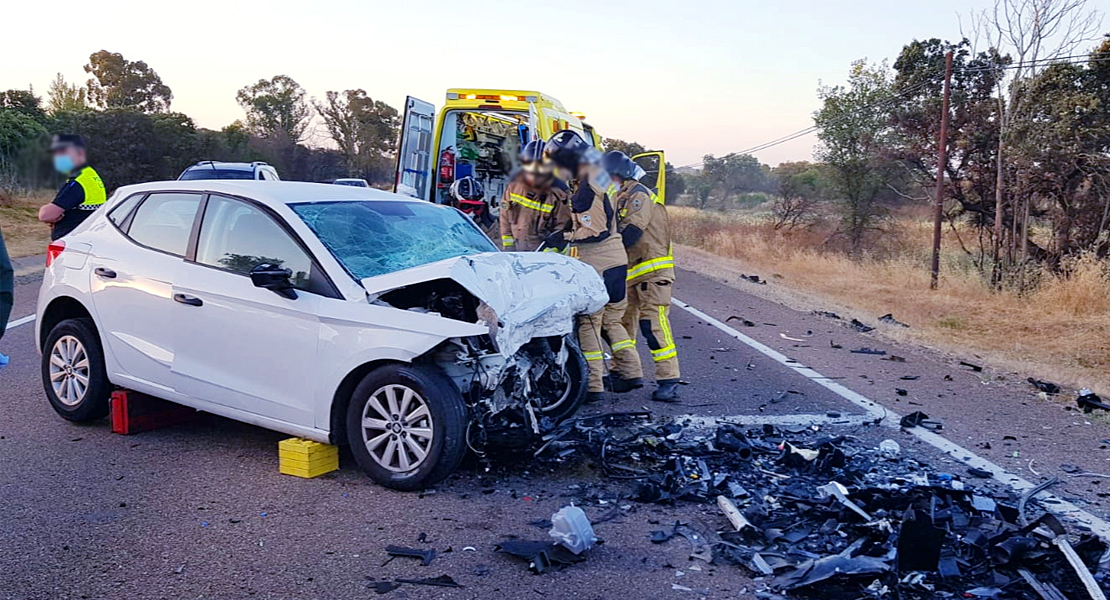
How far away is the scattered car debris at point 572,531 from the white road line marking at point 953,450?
2.61 meters

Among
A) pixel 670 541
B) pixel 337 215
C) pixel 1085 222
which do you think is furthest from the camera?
pixel 1085 222

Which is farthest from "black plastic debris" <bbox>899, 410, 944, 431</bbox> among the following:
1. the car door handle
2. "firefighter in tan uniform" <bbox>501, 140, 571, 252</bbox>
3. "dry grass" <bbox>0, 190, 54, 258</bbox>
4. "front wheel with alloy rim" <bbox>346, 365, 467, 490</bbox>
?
"dry grass" <bbox>0, 190, 54, 258</bbox>

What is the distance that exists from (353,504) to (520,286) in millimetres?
1628

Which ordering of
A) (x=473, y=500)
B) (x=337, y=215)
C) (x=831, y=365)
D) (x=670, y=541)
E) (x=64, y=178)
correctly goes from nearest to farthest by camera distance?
(x=64, y=178), (x=670, y=541), (x=473, y=500), (x=337, y=215), (x=831, y=365)

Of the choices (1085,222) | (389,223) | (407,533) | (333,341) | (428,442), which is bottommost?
(407,533)

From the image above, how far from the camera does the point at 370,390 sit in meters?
5.25

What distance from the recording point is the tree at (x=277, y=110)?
A: 314 centimetres

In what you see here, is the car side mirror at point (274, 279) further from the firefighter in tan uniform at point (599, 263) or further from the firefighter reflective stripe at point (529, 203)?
the firefighter reflective stripe at point (529, 203)

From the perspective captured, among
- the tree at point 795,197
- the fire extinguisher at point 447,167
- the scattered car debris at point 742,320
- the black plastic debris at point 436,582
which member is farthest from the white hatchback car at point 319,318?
the tree at point 795,197

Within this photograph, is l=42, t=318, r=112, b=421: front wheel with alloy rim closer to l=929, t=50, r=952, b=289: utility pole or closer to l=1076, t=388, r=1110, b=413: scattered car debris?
l=1076, t=388, r=1110, b=413: scattered car debris

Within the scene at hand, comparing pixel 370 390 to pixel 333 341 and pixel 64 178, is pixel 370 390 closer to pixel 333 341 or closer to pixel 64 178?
pixel 333 341

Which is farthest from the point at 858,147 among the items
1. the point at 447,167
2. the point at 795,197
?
the point at 447,167

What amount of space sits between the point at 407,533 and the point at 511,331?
130cm

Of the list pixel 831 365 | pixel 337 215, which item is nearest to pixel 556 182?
pixel 337 215
